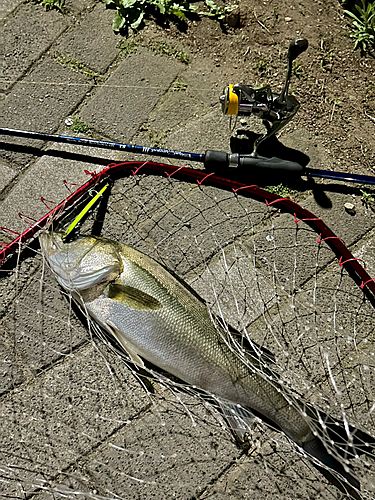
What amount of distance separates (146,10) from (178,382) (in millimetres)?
2971

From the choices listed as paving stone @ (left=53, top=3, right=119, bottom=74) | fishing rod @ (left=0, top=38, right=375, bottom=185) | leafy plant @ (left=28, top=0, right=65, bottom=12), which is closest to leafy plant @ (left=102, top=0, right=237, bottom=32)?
paving stone @ (left=53, top=3, right=119, bottom=74)

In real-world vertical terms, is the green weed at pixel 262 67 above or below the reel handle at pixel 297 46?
below

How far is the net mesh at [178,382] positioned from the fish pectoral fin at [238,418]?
94 millimetres

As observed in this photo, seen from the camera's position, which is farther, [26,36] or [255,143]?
[26,36]

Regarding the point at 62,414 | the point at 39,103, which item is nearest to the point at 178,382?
the point at 62,414

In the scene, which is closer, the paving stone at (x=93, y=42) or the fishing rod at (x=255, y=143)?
the fishing rod at (x=255, y=143)

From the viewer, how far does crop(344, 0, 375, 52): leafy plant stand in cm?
365

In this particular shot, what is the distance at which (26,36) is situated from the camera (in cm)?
367

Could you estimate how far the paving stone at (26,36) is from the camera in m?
3.58

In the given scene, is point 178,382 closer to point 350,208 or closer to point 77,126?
point 350,208

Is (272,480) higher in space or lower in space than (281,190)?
lower

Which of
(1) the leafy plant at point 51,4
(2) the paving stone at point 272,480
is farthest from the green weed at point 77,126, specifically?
(2) the paving stone at point 272,480

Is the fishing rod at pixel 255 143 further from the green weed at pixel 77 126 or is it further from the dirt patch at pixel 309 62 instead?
the dirt patch at pixel 309 62

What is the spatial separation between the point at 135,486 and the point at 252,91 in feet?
8.56
